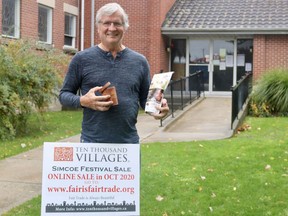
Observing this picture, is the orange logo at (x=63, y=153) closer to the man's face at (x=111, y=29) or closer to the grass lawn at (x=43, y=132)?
the man's face at (x=111, y=29)

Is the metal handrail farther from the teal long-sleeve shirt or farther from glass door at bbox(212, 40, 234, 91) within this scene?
the teal long-sleeve shirt

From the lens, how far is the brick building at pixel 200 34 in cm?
1827

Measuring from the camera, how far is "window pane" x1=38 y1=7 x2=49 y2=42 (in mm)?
16656

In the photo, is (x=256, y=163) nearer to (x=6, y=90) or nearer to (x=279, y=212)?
(x=279, y=212)

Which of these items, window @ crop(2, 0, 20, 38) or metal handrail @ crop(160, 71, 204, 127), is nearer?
window @ crop(2, 0, 20, 38)

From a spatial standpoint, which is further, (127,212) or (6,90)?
(6,90)

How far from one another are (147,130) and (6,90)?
372 centimetres

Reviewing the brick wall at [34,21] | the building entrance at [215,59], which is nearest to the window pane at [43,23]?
the brick wall at [34,21]

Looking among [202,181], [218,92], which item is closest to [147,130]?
[202,181]

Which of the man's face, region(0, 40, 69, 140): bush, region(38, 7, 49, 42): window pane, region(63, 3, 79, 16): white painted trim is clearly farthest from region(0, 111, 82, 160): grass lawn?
the man's face

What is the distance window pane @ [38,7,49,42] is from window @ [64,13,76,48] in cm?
154

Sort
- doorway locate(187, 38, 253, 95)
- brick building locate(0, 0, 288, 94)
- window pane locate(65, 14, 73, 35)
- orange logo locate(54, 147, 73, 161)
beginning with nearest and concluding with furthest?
orange logo locate(54, 147, 73, 161)
brick building locate(0, 0, 288, 94)
window pane locate(65, 14, 73, 35)
doorway locate(187, 38, 253, 95)

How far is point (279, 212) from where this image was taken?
521cm

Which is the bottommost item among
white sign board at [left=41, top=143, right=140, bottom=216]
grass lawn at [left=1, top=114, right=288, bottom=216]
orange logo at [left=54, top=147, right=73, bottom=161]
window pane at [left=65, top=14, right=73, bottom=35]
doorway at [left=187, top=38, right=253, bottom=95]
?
grass lawn at [left=1, top=114, right=288, bottom=216]
